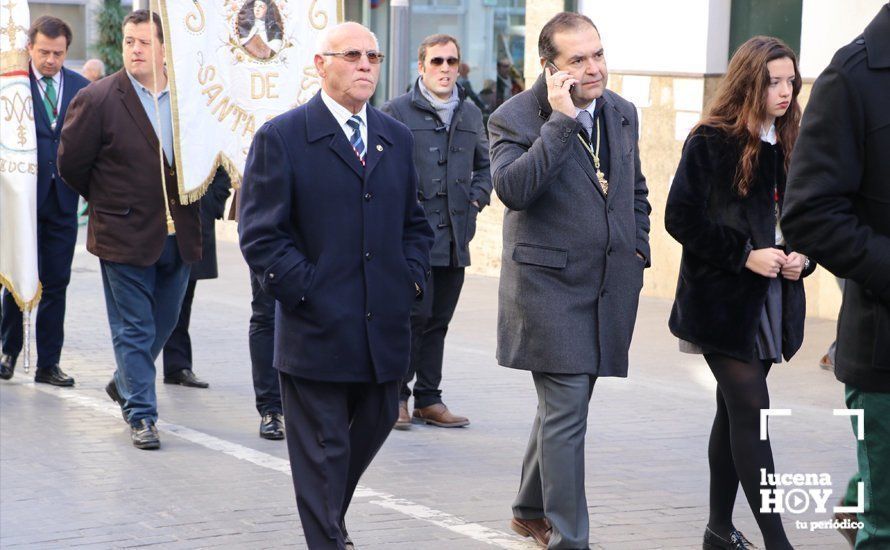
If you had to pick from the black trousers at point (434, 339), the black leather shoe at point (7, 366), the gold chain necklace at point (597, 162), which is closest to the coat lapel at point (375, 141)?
the gold chain necklace at point (597, 162)

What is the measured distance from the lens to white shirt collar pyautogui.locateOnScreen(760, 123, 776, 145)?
532cm

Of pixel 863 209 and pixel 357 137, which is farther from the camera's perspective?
pixel 357 137

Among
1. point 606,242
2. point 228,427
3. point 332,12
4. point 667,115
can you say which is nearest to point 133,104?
point 332,12

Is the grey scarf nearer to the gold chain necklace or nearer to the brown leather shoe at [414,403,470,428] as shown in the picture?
the brown leather shoe at [414,403,470,428]

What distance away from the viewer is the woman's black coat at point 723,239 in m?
5.21

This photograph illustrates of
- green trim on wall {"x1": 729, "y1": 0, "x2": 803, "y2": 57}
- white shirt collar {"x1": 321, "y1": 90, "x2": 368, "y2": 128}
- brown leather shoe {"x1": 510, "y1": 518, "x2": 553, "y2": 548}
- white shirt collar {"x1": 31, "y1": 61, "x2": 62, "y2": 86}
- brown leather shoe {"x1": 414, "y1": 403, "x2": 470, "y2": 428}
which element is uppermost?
green trim on wall {"x1": 729, "y1": 0, "x2": 803, "y2": 57}

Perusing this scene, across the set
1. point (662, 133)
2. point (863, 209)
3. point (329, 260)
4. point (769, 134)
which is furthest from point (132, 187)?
point (662, 133)

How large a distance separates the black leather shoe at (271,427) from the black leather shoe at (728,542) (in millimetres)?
2672

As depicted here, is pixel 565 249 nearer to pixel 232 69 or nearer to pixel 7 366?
pixel 232 69

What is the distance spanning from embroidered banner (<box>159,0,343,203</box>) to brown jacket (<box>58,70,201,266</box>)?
18 centimetres

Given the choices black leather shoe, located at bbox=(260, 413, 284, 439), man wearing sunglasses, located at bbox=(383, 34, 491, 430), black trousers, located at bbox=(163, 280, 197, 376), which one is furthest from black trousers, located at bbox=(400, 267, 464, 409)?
black trousers, located at bbox=(163, 280, 197, 376)

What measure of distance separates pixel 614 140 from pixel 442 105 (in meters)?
2.53

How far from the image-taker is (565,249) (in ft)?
17.3

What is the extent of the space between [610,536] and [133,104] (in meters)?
3.37
